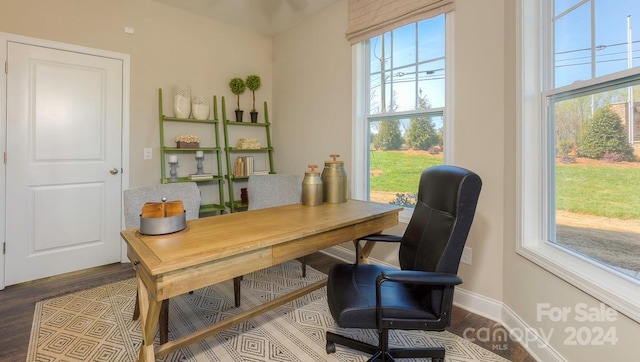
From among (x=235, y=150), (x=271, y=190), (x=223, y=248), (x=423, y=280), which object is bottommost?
(x=423, y=280)

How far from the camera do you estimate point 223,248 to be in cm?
123

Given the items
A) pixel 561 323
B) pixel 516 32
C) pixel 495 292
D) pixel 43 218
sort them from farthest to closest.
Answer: pixel 43 218 < pixel 495 292 < pixel 516 32 < pixel 561 323

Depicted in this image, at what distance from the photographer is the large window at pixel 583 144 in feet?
4.13

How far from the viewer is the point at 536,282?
1.65 m

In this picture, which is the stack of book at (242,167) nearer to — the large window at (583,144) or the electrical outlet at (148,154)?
the electrical outlet at (148,154)

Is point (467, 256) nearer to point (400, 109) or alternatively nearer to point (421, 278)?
point (421, 278)

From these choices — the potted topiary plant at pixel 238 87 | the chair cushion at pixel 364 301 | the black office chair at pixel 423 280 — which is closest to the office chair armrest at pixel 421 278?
the black office chair at pixel 423 280

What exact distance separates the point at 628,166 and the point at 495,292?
1.13m

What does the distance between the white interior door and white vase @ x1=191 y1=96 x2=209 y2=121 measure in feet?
2.30

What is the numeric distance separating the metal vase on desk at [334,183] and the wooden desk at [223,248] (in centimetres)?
26

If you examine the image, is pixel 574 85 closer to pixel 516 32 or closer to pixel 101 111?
pixel 516 32

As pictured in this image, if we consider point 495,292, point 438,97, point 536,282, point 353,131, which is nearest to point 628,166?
point 536,282

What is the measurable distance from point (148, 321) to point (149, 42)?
3.04 m

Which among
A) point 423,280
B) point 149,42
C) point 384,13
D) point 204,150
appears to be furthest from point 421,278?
point 149,42
